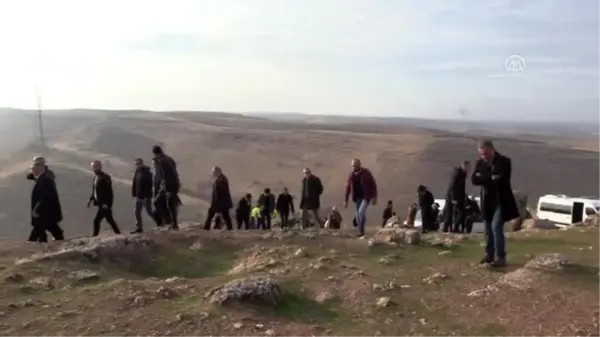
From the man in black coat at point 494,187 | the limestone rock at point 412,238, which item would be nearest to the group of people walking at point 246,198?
the man in black coat at point 494,187

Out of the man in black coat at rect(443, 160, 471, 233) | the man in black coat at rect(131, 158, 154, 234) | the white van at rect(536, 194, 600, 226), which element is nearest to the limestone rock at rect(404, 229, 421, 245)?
the man in black coat at rect(443, 160, 471, 233)

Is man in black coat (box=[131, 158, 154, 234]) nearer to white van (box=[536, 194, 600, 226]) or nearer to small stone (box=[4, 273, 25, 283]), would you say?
small stone (box=[4, 273, 25, 283])

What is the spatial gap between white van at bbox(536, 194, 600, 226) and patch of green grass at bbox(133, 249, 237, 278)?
15.7 metres

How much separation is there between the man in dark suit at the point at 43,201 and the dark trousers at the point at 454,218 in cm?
872

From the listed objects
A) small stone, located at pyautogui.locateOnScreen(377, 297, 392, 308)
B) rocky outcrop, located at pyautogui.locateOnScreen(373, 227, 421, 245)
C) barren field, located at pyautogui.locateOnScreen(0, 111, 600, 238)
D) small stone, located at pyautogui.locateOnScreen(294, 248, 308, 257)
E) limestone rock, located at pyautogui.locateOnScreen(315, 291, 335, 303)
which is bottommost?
barren field, located at pyautogui.locateOnScreen(0, 111, 600, 238)

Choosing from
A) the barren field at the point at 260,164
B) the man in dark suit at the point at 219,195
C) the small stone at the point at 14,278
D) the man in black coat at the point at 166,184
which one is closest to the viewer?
the small stone at the point at 14,278

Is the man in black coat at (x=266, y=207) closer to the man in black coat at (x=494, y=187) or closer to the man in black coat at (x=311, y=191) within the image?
the man in black coat at (x=311, y=191)

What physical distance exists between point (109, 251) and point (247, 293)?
11.2ft

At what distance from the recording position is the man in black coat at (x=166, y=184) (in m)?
Result: 12.5

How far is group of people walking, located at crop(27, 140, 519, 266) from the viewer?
898 cm

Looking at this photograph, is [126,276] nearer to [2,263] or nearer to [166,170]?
[2,263]

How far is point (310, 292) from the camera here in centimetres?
831

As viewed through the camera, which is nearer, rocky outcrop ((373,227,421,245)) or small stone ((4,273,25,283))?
small stone ((4,273,25,283))

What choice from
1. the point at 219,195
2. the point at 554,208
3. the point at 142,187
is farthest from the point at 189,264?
the point at 554,208
